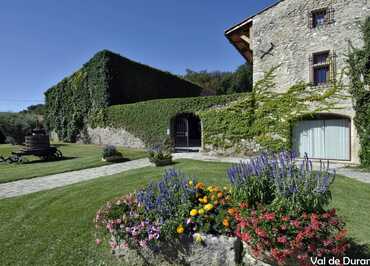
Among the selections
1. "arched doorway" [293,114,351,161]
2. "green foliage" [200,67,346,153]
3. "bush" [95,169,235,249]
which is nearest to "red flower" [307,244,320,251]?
"bush" [95,169,235,249]

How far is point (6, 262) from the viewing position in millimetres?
3148

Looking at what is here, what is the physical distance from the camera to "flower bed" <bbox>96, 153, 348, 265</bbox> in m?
2.29

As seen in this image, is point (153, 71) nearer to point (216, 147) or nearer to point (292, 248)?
point (216, 147)

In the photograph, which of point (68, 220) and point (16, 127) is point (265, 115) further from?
point (16, 127)

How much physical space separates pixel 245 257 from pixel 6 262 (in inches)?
120

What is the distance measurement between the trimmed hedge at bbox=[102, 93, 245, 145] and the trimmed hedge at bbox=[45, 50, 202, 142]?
2131mm

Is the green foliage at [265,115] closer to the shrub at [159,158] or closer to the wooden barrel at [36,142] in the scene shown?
the shrub at [159,158]

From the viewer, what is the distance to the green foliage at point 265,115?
1040cm

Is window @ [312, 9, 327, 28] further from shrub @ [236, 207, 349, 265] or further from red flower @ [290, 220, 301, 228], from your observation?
red flower @ [290, 220, 301, 228]

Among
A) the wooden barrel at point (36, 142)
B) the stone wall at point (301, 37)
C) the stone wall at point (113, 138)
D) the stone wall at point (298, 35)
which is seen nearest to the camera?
the stone wall at point (301, 37)

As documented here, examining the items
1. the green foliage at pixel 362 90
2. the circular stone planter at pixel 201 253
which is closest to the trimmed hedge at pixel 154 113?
the green foliage at pixel 362 90

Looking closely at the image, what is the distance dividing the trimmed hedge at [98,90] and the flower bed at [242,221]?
56.7ft

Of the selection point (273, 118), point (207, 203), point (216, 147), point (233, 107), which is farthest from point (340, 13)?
point (207, 203)

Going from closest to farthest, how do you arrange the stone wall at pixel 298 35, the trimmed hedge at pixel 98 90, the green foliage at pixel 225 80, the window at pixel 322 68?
the stone wall at pixel 298 35 < the window at pixel 322 68 < the trimmed hedge at pixel 98 90 < the green foliage at pixel 225 80
